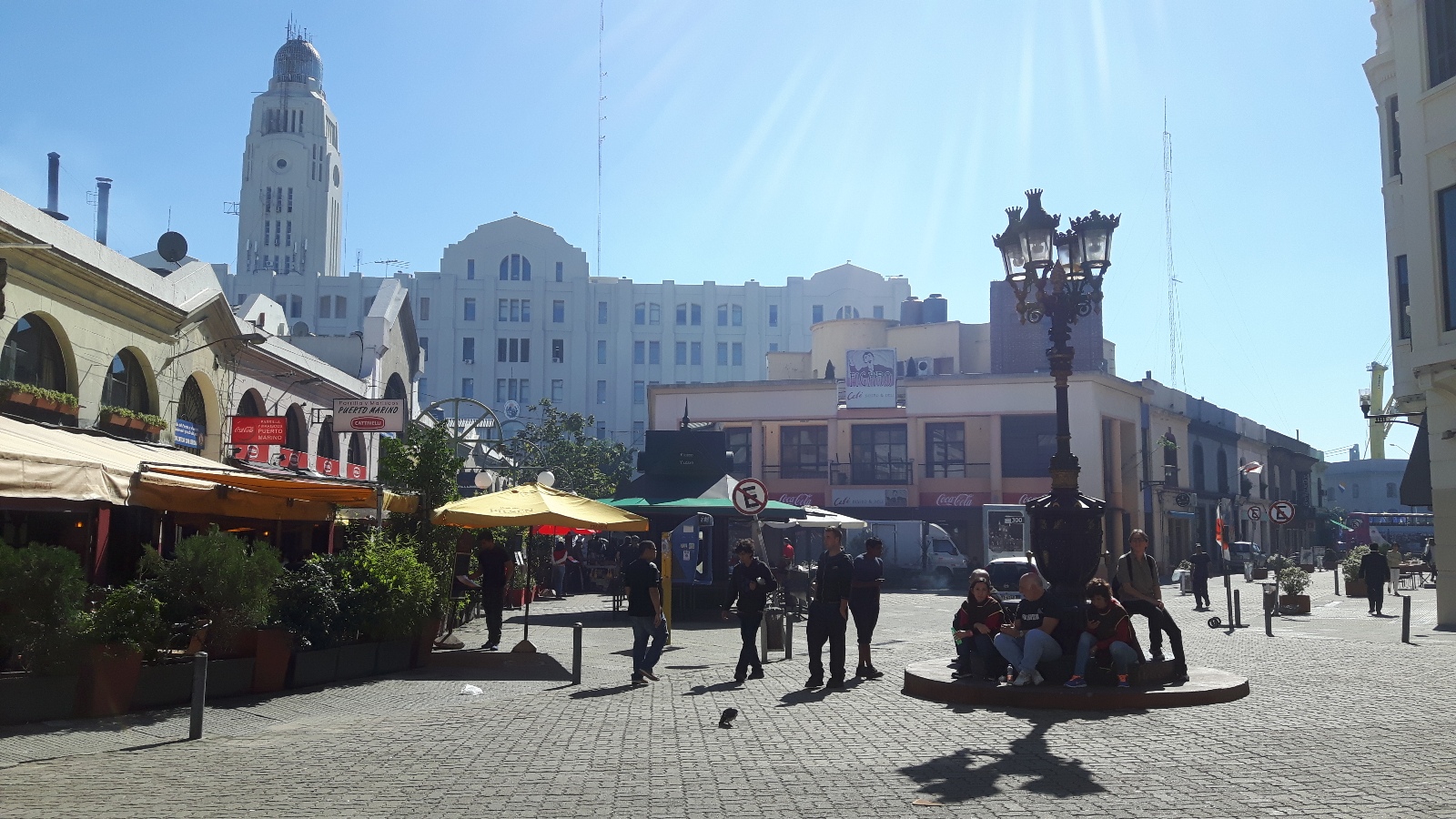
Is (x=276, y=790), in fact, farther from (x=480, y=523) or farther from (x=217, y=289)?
(x=217, y=289)

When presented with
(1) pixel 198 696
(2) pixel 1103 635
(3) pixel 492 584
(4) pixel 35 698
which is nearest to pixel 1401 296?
(2) pixel 1103 635

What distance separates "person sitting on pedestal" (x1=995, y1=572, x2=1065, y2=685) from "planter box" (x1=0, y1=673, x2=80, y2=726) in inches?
331

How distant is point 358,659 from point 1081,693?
758 centimetres

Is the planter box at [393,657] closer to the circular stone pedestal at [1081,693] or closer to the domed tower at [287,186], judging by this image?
the circular stone pedestal at [1081,693]

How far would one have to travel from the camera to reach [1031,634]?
12.1 meters

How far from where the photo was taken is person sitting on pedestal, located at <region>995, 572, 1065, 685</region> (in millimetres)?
12070

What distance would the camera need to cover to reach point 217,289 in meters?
25.9

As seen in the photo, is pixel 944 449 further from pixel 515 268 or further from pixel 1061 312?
pixel 515 268

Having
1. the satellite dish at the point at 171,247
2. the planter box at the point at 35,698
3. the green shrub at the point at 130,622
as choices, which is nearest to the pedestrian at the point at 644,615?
the green shrub at the point at 130,622

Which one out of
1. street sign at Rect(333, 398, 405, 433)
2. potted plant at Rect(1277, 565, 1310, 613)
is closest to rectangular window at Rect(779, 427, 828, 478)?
potted plant at Rect(1277, 565, 1310, 613)

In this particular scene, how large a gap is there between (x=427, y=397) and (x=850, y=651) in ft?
263

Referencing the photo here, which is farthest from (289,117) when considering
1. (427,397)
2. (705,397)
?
(705,397)

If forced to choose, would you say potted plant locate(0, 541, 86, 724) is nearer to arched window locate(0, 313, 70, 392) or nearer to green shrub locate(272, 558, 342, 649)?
green shrub locate(272, 558, 342, 649)

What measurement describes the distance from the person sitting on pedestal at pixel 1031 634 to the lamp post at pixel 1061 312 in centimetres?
36
